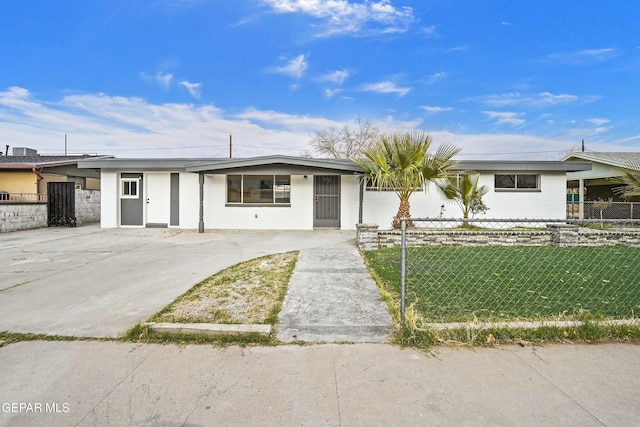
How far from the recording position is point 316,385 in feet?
7.79

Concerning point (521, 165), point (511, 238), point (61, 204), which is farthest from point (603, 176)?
point (61, 204)

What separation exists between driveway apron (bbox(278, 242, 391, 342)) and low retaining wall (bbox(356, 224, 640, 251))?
2649mm

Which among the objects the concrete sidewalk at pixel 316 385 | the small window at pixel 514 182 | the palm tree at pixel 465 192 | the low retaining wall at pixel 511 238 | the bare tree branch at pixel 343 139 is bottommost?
the concrete sidewalk at pixel 316 385

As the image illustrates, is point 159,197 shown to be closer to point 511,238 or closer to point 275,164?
point 275,164

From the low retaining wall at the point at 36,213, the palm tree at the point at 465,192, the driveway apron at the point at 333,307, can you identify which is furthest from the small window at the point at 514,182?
the low retaining wall at the point at 36,213

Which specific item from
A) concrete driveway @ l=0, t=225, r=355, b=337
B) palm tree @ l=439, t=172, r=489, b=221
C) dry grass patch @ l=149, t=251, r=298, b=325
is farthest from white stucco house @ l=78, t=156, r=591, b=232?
dry grass patch @ l=149, t=251, r=298, b=325

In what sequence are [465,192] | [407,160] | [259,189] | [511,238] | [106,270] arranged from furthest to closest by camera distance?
[259,189] < [465,192] < [407,160] < [511,238] < [106,270]

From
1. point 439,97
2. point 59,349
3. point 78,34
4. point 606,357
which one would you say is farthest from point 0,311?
point 439,97

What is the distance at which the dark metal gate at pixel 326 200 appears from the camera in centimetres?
1247

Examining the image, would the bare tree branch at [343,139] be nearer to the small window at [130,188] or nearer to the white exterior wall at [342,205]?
the white exterior wall at [342,205]

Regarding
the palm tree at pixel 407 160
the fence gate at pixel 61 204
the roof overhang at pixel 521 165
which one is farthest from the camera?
the fence gate at pixel 61 204

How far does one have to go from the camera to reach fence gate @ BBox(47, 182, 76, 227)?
42.8 feet

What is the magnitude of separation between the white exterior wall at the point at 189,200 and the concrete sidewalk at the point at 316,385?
9.80 m

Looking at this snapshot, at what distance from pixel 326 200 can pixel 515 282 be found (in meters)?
8.23
